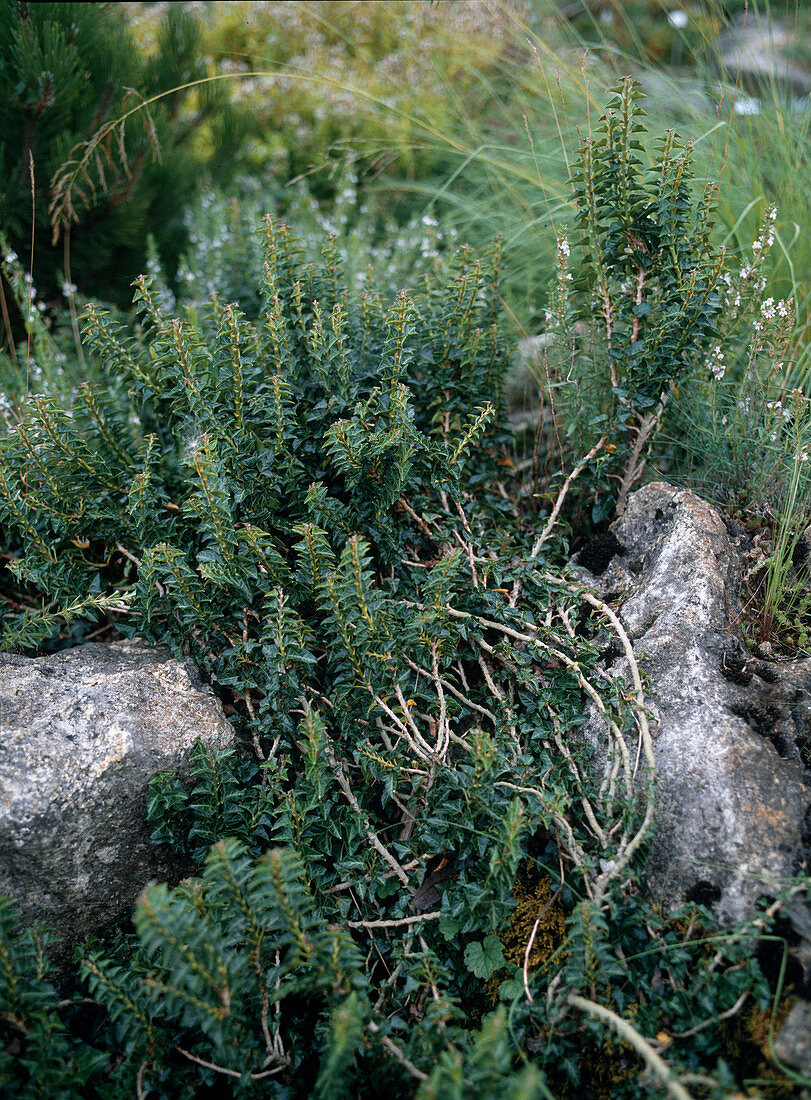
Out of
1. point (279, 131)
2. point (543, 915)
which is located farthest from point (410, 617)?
point (279, 131)

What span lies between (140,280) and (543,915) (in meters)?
2.19

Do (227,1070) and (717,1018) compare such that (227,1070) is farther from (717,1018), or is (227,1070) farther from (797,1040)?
(797,1040)

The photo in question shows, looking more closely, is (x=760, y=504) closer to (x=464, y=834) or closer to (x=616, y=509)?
(x=616, y=509)

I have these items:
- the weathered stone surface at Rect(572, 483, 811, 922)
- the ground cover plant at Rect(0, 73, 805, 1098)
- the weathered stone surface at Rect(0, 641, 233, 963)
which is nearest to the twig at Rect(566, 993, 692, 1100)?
the ground cover plant at Rect(0, 73, 805, 1098)

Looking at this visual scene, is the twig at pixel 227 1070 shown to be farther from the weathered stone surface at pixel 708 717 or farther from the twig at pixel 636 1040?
the weathered stone surface at pixel 708 717

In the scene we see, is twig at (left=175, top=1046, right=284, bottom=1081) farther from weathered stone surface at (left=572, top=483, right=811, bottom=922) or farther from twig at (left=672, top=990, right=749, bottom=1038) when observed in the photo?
weathered stone surface at (left=572, top=483, right=811, bottom=922)

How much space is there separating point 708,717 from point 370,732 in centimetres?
94

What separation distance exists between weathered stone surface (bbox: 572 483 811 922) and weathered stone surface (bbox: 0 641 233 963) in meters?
1.25

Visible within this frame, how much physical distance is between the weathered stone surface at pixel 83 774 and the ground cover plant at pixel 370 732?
0.30ft

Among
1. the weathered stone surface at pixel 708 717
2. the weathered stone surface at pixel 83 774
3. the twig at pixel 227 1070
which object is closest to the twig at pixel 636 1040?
the weathered stone surface at pixel 708 717

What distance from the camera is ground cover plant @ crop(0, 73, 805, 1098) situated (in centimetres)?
157

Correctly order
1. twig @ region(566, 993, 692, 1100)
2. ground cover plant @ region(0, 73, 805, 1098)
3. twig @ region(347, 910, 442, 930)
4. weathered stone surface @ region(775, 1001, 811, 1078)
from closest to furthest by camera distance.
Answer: twig @ region(566, 993, 692, 1100) → weathered stone surface @ region(775, 1001, 811, 1078) → ground cover plant @ region(0, 73, 805, 1098) → twig @ region(347, 910, 442, 930)

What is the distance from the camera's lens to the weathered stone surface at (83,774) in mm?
1812

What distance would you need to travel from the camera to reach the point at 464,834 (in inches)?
73.4
